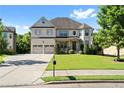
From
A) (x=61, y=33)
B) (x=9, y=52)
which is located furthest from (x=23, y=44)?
(x=61, y=33)

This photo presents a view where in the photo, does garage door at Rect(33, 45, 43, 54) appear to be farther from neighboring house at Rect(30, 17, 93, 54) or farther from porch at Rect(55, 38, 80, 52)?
porch at Rect(55, 38, 80, 52)

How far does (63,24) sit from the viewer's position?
46.2 meters

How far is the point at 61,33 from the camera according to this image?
46.1 m

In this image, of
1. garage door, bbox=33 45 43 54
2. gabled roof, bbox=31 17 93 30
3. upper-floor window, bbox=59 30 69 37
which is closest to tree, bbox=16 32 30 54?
garage door, bbox=33 45 43 54

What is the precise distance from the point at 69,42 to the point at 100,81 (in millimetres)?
32323

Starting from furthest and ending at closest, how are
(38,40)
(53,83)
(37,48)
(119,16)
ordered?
1. (38,40)
2. (37,48)
3. (119,16)
4. (53,83)

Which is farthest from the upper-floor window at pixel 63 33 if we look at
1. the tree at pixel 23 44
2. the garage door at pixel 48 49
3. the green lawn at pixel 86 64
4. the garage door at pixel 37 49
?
the green lawn at pixel 86 64

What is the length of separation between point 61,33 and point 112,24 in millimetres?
21738

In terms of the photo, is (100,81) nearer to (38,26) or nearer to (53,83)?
(53,83)

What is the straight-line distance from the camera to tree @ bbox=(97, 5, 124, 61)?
24.2 m

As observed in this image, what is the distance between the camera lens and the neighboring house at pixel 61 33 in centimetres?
4306

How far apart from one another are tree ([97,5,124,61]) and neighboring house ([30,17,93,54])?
15.8 metres

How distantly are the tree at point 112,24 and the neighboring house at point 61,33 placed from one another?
51.9 feet
